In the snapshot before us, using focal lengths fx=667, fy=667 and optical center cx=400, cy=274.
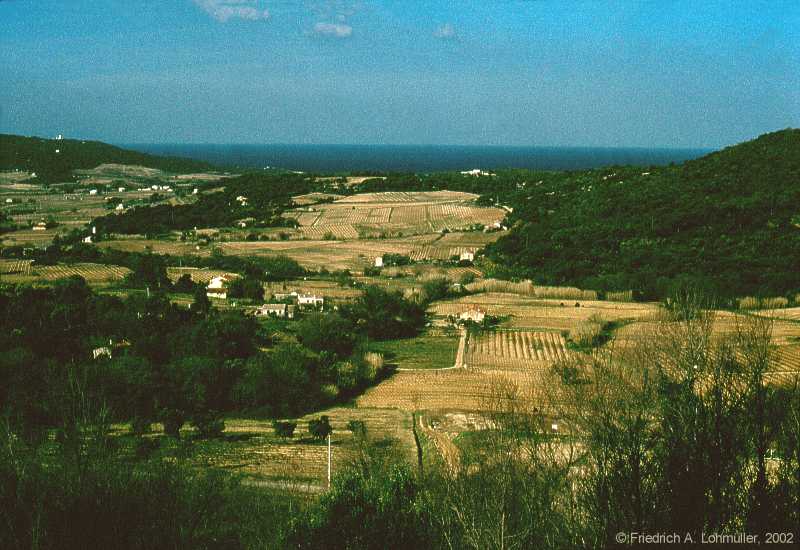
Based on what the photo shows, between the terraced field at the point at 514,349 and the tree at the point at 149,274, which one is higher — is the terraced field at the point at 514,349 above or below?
below

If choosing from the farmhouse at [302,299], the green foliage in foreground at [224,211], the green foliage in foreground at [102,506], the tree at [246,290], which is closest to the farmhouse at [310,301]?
the farmhouse at [302,299]

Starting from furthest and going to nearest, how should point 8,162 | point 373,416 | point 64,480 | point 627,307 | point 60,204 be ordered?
point 8,162 < point 60,204 < point 627,307 < point 373,416 < point 64,480

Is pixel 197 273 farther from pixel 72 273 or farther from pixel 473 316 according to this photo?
pixel 473 316

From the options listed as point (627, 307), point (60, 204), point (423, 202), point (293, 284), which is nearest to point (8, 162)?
point (60, 204)

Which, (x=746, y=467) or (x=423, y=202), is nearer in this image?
(x=746, y=467)

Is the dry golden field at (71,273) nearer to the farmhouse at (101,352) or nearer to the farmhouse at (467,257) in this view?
the farmhouse at (101,352)

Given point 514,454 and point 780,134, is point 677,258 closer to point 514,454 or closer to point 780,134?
point 780,134

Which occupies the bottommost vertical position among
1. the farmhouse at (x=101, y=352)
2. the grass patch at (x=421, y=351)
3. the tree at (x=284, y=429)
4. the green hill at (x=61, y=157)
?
the grass patch at (x=421, y=351)

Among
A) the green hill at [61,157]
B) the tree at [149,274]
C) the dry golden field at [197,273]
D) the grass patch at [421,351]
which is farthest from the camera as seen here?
the green hill at [61,157]
